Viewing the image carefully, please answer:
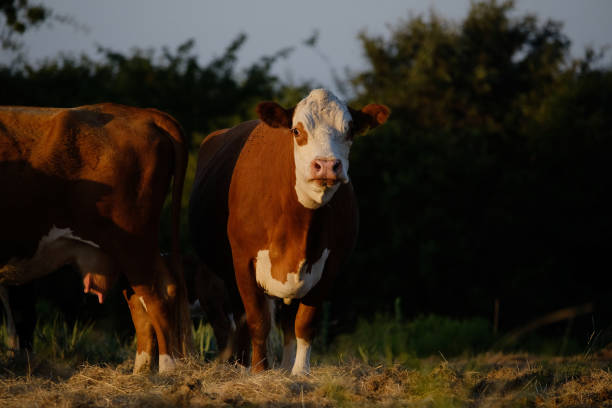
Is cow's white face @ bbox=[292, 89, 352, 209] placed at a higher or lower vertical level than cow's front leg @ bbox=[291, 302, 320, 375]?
higher

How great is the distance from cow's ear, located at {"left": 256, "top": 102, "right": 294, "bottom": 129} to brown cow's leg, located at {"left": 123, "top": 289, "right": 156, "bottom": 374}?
185 centimetres

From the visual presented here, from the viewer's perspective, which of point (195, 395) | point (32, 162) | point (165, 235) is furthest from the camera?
point (165, 235)

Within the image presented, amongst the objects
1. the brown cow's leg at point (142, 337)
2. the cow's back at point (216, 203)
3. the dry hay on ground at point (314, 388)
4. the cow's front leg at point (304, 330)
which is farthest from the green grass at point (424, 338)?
the dry hay on ground at point (314, 388)

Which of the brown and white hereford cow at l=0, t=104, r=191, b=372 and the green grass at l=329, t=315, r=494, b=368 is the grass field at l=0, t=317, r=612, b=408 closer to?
the brown and white hereford cow at l=0, t=104, r=191, b=372

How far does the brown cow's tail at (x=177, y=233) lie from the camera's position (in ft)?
19.4

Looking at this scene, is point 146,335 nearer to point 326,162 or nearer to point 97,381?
point 97,381

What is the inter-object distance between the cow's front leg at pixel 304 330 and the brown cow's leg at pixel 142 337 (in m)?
1.17

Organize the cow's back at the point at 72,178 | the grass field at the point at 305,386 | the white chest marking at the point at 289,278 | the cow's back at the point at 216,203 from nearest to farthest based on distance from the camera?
the grass field at the point at 305,386 < the cow's back at the point at 72,178 < the white chest marking at the point at 289,278 < the cow's back at the point at 216,203

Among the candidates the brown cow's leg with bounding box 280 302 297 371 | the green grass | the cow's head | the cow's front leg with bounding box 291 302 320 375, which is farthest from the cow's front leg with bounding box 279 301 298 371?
the green grass

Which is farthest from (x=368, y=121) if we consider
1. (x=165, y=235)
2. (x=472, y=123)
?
(x=472, y=123)

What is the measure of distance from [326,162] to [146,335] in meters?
2.16

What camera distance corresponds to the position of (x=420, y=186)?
17.8 meters

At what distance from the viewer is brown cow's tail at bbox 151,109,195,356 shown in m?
5.91

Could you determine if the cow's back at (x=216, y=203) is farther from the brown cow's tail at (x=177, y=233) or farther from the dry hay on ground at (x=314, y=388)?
the dry hay on ground at (x=314, y=388)
